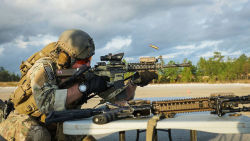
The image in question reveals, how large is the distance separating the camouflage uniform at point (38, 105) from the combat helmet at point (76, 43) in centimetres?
51

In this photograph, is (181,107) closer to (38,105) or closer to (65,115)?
(65,115)

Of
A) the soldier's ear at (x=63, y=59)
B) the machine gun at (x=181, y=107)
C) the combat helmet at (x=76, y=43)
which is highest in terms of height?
the combat helmet at (x=76, y=43)

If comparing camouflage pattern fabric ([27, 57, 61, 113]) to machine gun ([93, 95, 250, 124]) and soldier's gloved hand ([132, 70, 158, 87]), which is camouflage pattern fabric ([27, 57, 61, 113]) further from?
soldier's gloved hand ([132, 70, 158, 87])

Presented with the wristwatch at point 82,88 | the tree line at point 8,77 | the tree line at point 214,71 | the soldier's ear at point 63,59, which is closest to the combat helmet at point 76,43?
the soldier's ear at point 63,59

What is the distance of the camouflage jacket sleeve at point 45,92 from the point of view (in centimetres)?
257

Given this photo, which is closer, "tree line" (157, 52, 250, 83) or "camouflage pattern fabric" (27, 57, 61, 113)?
"camouflage pattern fabric" (27, 57, 61, 113)

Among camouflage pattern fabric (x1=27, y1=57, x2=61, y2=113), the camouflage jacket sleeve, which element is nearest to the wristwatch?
the camouflage jacket sleeve

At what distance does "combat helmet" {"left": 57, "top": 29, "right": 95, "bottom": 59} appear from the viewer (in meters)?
3.16

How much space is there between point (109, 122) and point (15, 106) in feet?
5.35

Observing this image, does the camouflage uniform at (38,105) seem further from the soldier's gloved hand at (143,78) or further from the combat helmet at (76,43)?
the soldier's gloved hand at (143,78)

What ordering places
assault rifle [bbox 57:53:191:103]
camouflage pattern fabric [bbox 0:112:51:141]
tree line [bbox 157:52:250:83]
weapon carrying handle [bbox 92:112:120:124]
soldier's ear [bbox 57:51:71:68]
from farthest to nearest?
tree line [bbox 157:52:250:83]
assault rifle [bbox 57:53:191:103]
soldier's ear [bbox 57:51:71:68]
camouflage pattern fabric [bbox 0:112:51:141]
weapon carrying handle [bbox 92:112:120:124]

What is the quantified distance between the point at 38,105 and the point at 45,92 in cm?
17

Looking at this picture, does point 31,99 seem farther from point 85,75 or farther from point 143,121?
point 143,121

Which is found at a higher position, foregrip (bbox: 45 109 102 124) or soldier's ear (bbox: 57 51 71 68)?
soldier's ear (bbox: 57 51 71 68)
